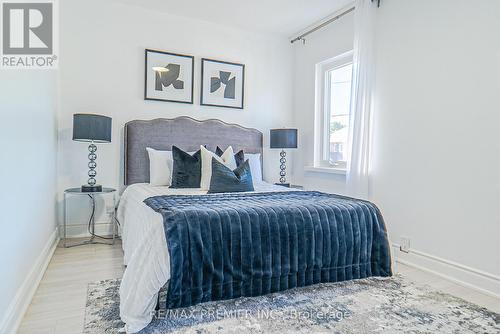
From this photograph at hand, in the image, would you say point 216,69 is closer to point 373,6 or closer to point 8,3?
point 373,6

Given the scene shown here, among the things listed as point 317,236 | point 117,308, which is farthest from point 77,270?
point 317,236

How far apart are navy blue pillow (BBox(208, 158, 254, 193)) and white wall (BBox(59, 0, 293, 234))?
4.54 ft

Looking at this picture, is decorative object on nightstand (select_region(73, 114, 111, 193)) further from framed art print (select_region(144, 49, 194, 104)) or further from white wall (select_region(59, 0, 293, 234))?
framed art print (select_region(144, 49, 194, 104))

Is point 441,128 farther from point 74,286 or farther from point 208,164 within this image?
point 74,286

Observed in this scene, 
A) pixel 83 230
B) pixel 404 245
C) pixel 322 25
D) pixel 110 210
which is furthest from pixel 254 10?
pixel 83 230

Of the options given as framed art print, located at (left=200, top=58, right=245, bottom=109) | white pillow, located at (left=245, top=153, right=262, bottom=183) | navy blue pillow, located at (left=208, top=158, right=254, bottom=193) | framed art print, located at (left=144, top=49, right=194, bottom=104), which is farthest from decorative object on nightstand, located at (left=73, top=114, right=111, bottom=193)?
white pillow, located at (left=245, top=153, right=262, bottom=183)

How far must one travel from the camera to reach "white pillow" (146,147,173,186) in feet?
11.7

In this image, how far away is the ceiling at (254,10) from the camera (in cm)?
366

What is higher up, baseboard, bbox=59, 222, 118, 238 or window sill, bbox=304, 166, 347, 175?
window sill, bbox=304, 166, 347, 175

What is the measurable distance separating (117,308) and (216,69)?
3131 mm

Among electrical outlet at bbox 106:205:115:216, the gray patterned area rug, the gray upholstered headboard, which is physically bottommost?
the gray patterned area rug

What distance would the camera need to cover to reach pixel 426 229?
2.92 meters

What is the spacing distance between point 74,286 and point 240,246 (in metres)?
1.29

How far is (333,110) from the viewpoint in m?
4.27
